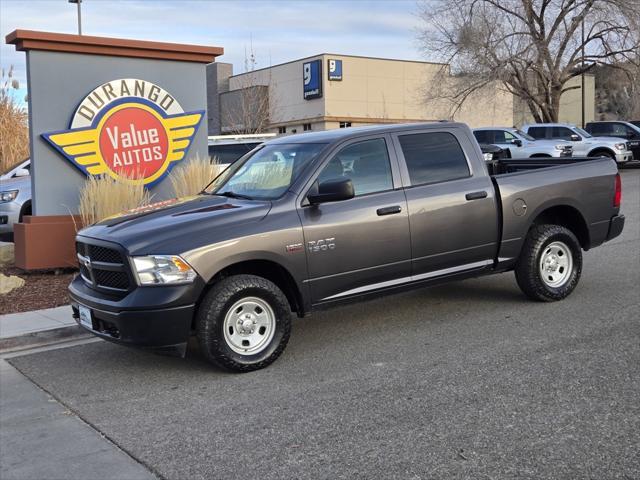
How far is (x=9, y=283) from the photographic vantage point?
927 cm

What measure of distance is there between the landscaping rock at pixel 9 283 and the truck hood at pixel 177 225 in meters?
3.48

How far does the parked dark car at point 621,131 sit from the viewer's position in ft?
90.8

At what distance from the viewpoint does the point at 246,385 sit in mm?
5508

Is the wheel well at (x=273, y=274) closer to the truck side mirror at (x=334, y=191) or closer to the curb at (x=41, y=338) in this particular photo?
the truck side mirror at (x=334, y=191)

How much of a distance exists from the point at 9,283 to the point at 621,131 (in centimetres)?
2547

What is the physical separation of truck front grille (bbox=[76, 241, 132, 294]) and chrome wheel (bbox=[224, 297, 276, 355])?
849mm

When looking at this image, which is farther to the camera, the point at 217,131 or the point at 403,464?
the point at 217,131

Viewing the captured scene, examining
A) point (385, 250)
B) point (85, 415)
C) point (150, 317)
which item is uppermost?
point (385, 250)

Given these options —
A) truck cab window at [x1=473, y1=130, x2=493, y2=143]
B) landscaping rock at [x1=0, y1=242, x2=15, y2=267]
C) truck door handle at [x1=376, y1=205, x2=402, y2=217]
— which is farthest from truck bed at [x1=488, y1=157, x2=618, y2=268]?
truck cab window at [x1=473, y1=130, x2=493, y2=143]

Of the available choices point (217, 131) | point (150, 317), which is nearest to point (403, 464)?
point (150, 317)

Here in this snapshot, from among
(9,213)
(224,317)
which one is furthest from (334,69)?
(224,317)

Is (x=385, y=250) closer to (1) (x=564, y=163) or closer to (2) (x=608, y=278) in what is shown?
(1) (x=564, y=163)

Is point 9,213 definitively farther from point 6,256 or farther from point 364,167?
point 364,167

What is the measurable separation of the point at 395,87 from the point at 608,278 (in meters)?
43.7
